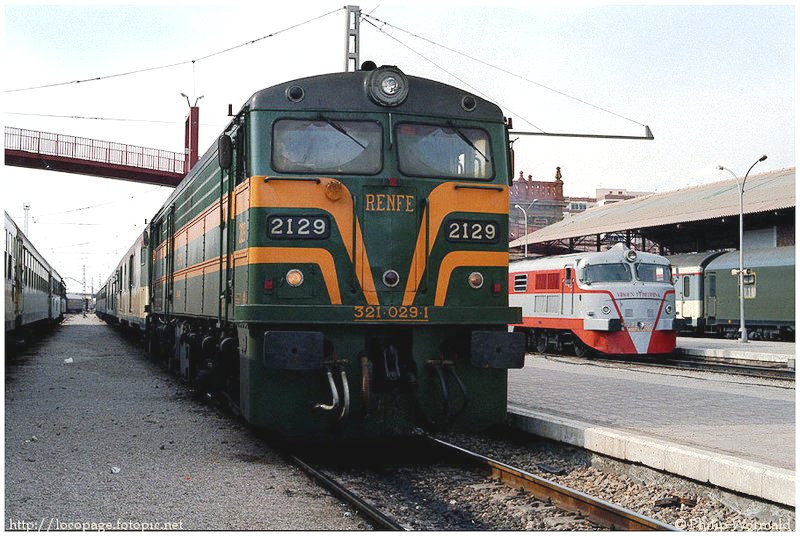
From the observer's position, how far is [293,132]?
7.91 meters

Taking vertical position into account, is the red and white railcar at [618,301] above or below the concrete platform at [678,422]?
above

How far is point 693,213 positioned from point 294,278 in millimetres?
30046

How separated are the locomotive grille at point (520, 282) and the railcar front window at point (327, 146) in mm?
17272

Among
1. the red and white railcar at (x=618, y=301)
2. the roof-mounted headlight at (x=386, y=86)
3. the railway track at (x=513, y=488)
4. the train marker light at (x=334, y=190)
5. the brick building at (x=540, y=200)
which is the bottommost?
the railway track at (x=513, y=488)

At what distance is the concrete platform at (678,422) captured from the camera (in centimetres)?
636

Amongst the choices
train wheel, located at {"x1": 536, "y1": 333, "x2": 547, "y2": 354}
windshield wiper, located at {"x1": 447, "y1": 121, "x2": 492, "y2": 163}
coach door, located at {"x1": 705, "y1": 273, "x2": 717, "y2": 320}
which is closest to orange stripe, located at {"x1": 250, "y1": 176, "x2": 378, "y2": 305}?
windshield wiper, located at {"x1": 447, "y1": 121, "x2": 492, "y2": 163}

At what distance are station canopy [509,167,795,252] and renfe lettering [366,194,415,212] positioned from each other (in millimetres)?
24790

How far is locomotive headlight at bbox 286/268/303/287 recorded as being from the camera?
25.3ft

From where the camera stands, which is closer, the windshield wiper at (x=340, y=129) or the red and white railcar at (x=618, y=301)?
the windshield wiper at (x=340, y=129)

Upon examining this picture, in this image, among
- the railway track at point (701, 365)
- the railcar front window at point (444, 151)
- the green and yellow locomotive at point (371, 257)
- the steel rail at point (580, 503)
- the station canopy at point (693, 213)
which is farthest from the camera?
the station canopy at point (693, 213)

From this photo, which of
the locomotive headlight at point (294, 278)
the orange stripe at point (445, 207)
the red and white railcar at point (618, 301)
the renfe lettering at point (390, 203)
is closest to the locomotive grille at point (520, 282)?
the red and white railcar at point (618, 301)

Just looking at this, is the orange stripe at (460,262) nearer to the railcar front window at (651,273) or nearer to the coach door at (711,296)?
the railcar front window at (651,273)

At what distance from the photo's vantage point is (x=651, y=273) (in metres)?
20.8

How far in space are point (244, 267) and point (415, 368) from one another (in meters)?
1.91
